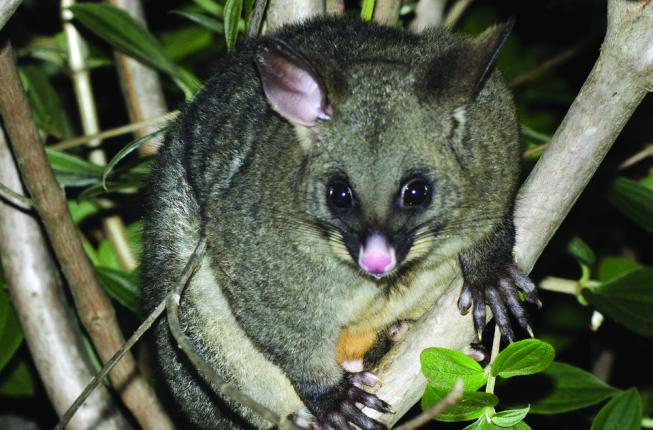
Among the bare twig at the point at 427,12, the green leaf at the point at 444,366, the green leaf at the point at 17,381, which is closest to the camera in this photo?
the green leaf at the point at 444,366

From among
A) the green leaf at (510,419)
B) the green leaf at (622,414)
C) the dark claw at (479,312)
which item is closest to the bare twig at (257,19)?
the dark claw at (479,312)

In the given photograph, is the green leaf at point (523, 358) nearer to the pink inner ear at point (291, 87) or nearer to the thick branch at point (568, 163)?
the thick branch at point (568, 163)

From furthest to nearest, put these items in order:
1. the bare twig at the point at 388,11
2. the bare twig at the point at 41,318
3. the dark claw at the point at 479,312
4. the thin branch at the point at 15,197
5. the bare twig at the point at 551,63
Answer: the bare twig at the point at 551,63
the bare twig at the point at 41,318
the bare twig at the point at 388,11
the thin branch at the point at 15,197
the dark claw at the point at 479,312

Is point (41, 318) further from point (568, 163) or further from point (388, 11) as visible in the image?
point (568, 163)

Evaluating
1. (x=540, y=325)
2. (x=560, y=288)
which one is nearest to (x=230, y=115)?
(x=560, y=288)

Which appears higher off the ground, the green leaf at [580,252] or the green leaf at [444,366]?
the green leaf at [444,366]

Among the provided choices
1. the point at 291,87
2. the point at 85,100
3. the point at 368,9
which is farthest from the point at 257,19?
the point at 85,100
